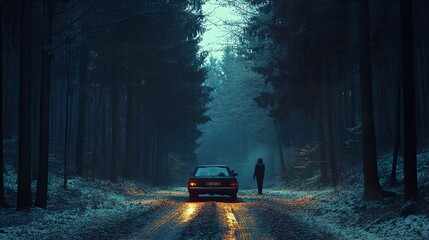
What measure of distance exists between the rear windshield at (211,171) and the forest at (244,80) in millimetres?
5450

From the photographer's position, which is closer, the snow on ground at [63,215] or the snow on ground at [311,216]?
the snow on ground at [311,216]

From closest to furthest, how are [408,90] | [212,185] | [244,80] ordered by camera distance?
[408,90] < [212,185] < [244,80]

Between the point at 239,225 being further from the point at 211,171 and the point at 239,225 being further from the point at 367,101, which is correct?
the point at 211,171

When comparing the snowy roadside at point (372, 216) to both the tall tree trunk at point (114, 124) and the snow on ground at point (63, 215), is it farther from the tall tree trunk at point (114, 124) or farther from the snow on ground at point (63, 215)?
the tall tree trunk at point (114, 124)

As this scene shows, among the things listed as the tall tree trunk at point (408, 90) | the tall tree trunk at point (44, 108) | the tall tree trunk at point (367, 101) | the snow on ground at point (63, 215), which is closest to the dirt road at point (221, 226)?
the snow on ground at point (63, 215)

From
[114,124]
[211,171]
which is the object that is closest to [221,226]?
[211,171]

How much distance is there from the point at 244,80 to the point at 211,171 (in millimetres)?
23798

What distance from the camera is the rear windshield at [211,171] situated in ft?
67.8

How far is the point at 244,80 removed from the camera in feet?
143

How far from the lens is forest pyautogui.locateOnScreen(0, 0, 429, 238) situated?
13391 mm

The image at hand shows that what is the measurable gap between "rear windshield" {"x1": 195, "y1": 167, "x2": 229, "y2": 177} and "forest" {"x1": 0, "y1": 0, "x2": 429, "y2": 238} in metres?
5.45

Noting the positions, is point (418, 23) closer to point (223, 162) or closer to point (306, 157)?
point (306, 157)

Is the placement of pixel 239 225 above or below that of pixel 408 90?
below

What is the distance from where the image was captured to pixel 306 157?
31.8 metres
